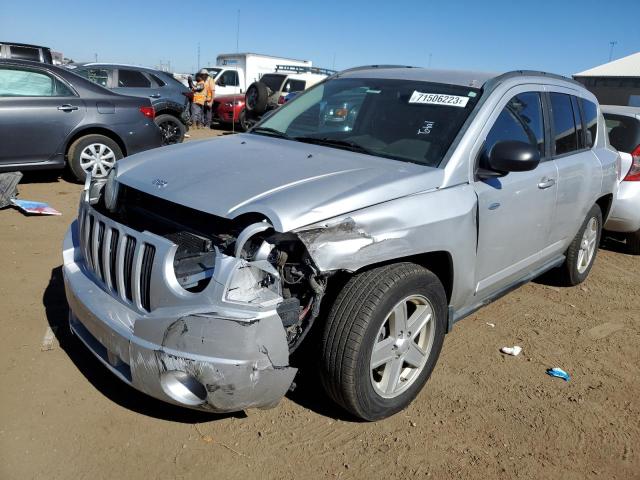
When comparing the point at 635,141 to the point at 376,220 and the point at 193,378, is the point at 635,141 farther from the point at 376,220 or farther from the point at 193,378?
the point at 193,378

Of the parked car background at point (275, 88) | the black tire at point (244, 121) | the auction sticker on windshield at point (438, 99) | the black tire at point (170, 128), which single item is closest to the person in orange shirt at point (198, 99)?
the parked car background at point (275, 88)

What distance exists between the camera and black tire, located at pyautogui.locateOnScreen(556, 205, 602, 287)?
462 centimetres

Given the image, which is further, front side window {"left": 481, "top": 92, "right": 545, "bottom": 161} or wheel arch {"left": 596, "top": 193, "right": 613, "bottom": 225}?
wheel arch {"left": 596, "top": 193, "right": 613, "bottom": 225}

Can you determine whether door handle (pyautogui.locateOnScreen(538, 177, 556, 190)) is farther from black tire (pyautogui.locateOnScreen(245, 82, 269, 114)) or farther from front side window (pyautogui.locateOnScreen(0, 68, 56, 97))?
front side window (pyautogui.locateOnScreen(0, 68, 56, 97))

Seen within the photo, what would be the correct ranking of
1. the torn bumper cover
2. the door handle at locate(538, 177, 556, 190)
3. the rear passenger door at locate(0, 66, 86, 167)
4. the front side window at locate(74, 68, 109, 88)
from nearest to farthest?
the torn bumper cover, the door handle at locate(538, 177, 556, 190), the rear passenger door at locate(0, 66, 86, 167), the front side window at locate(74, 68, 109, 88)

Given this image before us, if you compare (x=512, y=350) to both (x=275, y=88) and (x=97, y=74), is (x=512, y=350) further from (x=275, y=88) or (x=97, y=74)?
(x=275, y=88)

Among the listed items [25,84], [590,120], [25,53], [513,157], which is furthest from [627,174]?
[25,53]

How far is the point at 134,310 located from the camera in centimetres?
247

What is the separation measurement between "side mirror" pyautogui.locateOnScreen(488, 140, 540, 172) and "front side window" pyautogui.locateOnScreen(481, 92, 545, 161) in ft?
0.38

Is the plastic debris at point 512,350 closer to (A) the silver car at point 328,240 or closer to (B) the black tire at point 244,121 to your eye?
(A) the silver car at point 328,240

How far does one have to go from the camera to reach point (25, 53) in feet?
36.1

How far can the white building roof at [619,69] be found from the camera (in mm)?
31200

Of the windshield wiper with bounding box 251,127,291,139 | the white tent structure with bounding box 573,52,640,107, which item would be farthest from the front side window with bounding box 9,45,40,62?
the white tent structure with bounding box 573,52,640,107

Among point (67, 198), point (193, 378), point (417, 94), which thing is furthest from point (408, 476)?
point (67, 198)
